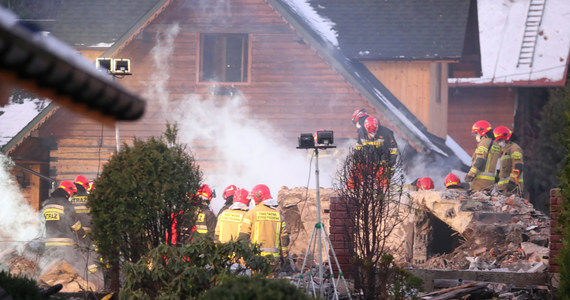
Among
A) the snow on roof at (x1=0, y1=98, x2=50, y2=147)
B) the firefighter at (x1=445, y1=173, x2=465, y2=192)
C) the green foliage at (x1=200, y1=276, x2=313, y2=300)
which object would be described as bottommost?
the green foliage at (x1=200, y1=276, x2=313, y2=300)

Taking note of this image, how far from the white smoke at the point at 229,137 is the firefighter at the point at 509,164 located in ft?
21.8

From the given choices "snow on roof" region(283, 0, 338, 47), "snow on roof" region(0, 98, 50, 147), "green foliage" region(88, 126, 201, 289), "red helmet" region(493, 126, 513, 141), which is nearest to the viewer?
"green foliage" region(88, 126, 201, 289)

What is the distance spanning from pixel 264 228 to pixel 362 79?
33.4 ft

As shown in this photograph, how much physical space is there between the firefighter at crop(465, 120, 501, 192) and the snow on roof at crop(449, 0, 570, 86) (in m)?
11.4

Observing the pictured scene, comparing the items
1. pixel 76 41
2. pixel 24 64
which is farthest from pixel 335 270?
pixel 76 41

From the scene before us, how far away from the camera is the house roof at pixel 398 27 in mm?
22250

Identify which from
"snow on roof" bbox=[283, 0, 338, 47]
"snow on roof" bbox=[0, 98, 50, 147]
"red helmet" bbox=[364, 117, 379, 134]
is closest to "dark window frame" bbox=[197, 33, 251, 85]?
"snow on roof" bbox=[283, 0, 338, 47]

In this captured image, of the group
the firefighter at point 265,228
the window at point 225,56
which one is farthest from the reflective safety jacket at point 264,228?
the window at point 225,56

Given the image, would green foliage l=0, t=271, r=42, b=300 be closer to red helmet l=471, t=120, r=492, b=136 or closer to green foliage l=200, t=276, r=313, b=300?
green foliage l=200, t=276, r=313, b=300

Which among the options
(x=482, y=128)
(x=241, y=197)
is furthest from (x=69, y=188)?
(x=482, y=128)

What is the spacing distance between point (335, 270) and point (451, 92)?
17647 mm

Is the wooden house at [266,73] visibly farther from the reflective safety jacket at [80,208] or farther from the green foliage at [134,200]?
the green foliage at [134,200]

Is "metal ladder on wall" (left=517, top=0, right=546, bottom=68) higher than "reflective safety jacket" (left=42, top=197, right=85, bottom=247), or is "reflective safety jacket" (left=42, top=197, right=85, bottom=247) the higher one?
"metal ladder on wall" (left=517, top=0, right=546, bottom=68)

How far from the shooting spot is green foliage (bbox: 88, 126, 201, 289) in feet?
26.8
